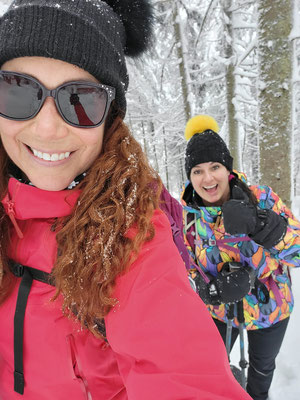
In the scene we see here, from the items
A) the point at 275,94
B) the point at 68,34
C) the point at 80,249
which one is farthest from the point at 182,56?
the point at 80,249

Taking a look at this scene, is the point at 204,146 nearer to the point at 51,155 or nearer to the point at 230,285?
the point at 230,285

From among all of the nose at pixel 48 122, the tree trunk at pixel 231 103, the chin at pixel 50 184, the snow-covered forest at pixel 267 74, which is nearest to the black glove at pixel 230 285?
the snow-covered forest at pixel 267 74

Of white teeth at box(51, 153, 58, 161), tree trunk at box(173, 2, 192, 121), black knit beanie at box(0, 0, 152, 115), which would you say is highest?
tree trunk at box(173, 2, 192, 121)

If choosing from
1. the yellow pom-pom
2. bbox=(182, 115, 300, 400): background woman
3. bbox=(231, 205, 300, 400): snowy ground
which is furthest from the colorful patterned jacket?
bbox=(231, 205, 300, 400): snowy ground

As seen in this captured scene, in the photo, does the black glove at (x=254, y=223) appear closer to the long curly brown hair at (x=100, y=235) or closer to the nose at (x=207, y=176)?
the nose at (x=207, y=176)

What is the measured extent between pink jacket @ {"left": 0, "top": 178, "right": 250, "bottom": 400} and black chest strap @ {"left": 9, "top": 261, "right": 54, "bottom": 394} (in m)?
0.02

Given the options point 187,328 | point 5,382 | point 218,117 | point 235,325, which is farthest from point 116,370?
point 218,117

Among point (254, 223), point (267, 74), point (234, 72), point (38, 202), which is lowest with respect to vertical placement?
point (254, 223)

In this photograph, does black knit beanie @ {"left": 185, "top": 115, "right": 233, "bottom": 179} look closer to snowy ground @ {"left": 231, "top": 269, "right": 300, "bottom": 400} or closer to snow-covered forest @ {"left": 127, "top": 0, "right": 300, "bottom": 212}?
snow-covered forest @ {"left": 127, "top": 0, "right": 300, "bottom": 212}

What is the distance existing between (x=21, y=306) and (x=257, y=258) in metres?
2.07

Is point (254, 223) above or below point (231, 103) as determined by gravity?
below

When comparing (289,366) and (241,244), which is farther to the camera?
(289,366)

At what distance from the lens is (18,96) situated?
1.08 m

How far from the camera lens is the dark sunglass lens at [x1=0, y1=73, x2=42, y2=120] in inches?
42.2
